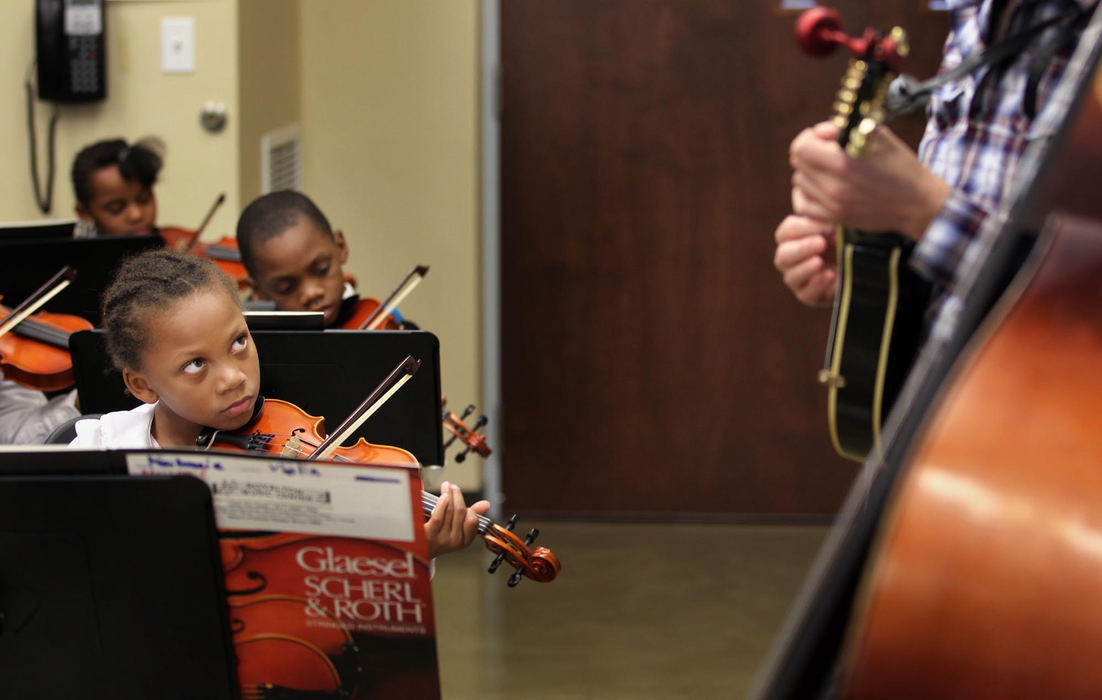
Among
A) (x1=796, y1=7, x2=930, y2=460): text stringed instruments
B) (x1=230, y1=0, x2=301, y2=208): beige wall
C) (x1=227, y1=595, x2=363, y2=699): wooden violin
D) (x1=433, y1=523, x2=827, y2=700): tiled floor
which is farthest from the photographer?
(x1=230, y1=0, x2=301, y2=208): beige wall

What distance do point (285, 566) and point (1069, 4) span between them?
799 millimetres

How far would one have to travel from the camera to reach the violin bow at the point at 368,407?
138 centimetres

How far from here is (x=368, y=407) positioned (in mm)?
1521

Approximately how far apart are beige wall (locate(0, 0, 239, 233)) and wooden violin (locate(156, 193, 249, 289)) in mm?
91

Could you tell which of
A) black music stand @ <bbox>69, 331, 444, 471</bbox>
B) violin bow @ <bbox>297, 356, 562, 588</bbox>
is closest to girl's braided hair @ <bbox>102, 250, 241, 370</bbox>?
black music stand @ <bbox>69, 331, 444, 471</bbox>

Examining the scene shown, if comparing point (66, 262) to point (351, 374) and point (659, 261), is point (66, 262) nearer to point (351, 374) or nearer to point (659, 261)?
point (351, 374)

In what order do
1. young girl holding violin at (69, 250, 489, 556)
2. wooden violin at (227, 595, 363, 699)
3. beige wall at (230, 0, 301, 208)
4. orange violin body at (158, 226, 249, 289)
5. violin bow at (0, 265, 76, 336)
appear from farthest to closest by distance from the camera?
beige wall at (230, 0, 301, 208)
orange violin body at (158, 226, 249, 289)
violin bow at (0, 265, 76, 336)
young girl holding violin at (69, 250, 489, 556)
wooden violin at (227, 595, 363, 699)

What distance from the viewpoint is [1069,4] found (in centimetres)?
88

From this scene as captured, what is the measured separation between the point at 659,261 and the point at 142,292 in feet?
6.27

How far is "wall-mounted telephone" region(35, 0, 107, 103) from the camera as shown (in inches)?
106

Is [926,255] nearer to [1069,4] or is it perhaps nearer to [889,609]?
[1069,4]

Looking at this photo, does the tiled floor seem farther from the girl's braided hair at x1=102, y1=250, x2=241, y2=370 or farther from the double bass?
the double bass

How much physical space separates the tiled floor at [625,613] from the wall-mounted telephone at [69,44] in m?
1.43

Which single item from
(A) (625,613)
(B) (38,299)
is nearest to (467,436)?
(B) (38,299)
